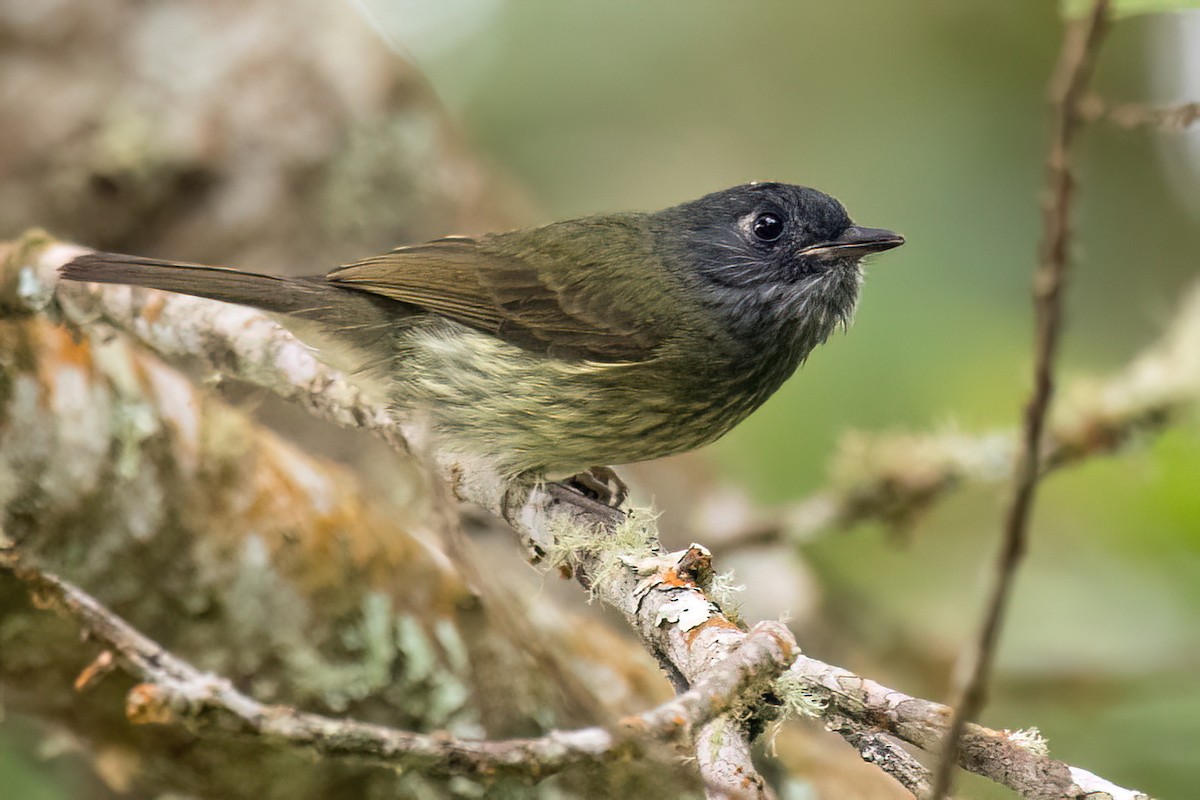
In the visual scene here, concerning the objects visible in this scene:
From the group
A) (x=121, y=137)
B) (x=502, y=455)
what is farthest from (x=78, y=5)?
(x=502, y=455)

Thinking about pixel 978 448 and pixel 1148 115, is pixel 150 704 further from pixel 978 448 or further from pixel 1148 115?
pixel 978 448

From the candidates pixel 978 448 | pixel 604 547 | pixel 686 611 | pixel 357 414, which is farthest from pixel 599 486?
pixel 686 611

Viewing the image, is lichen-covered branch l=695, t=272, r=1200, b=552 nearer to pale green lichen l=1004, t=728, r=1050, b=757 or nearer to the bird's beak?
the bird's beak

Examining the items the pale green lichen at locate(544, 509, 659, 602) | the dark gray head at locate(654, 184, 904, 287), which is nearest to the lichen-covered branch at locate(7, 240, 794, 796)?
the pale green lichen at locate(544, 509, 659, 602)

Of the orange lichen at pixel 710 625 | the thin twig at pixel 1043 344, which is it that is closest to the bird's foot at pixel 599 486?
the orange lichen at pixel 710 625

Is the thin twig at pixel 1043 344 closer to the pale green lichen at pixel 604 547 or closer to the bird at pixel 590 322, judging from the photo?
the pale green lichen at pixel 604 547
